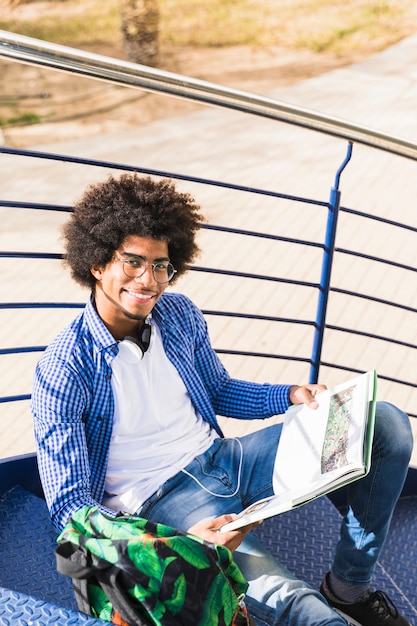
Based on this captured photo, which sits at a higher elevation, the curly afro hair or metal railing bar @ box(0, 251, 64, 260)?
the curly afro hair

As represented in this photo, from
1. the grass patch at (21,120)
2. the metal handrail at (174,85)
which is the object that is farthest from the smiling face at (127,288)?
the grass patch at (21,120)

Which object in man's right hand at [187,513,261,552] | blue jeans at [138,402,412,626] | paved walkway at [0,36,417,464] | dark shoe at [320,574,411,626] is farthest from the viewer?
paved walkway at [0,36,417,464]

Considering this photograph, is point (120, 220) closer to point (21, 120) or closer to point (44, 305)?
point (44, 305)

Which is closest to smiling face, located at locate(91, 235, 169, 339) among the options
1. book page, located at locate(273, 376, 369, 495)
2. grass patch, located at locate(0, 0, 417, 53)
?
book page, located at locate(273, 376, 369, 495)

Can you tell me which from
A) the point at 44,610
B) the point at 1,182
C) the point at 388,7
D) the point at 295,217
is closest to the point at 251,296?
the point at 295,217

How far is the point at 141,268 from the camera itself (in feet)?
7.84

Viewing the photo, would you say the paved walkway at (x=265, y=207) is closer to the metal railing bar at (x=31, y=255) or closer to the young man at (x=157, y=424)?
the metal railing bar at (x=31, y=255)

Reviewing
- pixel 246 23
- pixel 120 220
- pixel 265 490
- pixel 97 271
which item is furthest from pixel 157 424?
pixel 246 23

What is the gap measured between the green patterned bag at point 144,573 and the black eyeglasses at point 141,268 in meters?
0.75

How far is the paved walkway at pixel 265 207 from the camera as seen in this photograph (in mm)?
5469

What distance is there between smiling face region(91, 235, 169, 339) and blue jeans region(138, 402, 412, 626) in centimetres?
47

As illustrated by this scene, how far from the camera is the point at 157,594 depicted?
1.74 meters

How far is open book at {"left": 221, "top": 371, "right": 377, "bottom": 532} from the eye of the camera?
6.98 feet

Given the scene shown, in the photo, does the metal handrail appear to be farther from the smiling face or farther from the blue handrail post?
the smiling face
